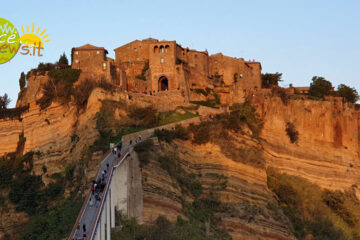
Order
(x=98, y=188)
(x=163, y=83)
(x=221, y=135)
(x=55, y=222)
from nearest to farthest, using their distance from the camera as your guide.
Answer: (x=98, y=188) → (x=55, y=222) → (x=221, y=135) → (x=163, y=83)

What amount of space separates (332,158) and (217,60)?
1244 cm

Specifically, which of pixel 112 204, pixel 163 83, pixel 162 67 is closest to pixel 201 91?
pixel 163 83

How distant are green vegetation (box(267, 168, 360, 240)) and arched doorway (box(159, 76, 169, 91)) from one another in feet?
34.6

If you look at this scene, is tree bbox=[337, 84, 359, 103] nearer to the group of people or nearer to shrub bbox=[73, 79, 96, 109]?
shrub bbox=[73, 79, 96, 109]

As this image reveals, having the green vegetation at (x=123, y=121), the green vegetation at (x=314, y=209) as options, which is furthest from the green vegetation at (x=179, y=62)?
the green vegetation at (x=314, y=209)

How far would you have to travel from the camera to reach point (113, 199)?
37500 millimetres

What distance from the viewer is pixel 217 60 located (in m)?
61.2

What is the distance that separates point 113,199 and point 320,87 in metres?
29.5

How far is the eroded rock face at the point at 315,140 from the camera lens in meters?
53.8

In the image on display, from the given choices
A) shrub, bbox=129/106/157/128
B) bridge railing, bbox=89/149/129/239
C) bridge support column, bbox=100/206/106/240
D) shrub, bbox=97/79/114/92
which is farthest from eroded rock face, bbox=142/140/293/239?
shrub, bbox=97/79/114/92

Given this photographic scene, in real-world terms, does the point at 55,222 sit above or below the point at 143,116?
below

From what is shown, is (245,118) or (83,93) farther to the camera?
(245,118)

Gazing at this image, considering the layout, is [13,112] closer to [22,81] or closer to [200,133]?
[22,81]

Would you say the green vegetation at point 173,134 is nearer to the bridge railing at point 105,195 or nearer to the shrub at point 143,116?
the shrub at point 143,116
